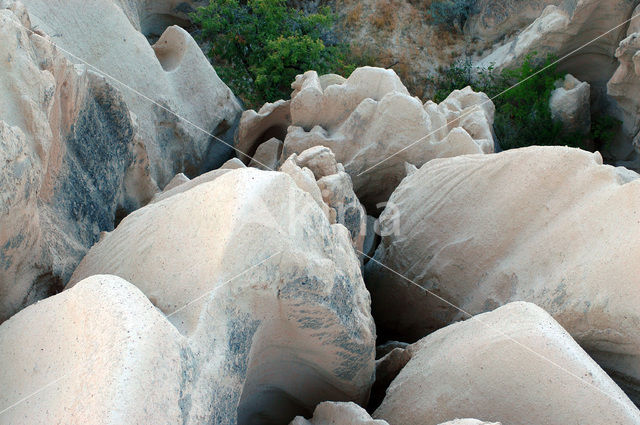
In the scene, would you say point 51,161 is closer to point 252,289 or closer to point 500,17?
point 252,289

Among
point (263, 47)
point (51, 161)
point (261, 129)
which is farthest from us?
point (263, 47)

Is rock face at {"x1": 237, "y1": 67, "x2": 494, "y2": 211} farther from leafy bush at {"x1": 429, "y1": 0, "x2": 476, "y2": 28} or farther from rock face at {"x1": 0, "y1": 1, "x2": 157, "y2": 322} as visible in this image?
leafy bush at {"x1": 429, "y1": 0, "x2": 476, "y2": 28}

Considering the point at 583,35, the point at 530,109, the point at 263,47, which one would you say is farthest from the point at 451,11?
A: the point at 263,47

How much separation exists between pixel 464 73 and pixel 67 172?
23.1 feet

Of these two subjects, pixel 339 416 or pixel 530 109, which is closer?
pixel 339 416

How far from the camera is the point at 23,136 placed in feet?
6.46

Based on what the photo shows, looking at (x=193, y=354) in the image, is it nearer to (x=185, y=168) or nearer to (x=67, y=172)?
(x=67, y=172)

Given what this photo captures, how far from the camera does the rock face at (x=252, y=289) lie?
1.87 m

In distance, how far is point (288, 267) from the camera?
205 centimetres

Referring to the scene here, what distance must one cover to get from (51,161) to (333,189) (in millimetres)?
1251

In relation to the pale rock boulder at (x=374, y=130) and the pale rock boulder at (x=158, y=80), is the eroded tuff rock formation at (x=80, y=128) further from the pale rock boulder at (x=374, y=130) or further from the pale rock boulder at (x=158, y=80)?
the pale rock boulder at (x=374, y=130)

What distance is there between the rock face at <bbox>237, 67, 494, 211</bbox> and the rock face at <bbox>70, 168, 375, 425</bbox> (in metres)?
1.72

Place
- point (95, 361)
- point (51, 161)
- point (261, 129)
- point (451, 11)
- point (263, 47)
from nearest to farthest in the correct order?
point (95, 361), point (51, 161), point (261, 129), point (263, 47), point (451, 11)

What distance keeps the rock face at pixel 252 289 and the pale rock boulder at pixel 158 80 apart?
1.38 metres
